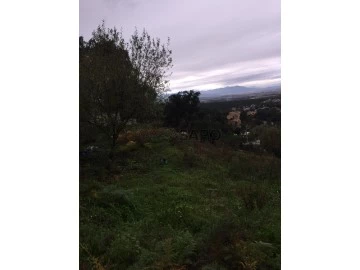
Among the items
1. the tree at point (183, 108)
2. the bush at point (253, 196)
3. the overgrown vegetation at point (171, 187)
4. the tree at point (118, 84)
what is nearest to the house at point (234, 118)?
the overgrown vegetation at point (171, 187)

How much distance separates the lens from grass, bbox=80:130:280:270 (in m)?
2.56

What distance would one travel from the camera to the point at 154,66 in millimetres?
5797

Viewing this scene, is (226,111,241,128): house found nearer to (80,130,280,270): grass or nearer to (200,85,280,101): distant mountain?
(200,85,280,101): distant mountain

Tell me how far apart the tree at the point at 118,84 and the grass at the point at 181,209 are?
0.94 meters

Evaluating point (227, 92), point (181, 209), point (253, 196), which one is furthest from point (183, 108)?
point (253, 196)

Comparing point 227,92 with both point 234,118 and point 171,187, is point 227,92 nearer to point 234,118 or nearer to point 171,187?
point 234,118

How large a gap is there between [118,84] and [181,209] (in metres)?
3.19

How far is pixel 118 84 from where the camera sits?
608 centimetres

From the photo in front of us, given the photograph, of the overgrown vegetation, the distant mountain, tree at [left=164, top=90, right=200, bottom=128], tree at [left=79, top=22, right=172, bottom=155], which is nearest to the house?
the overgrown vegetation
